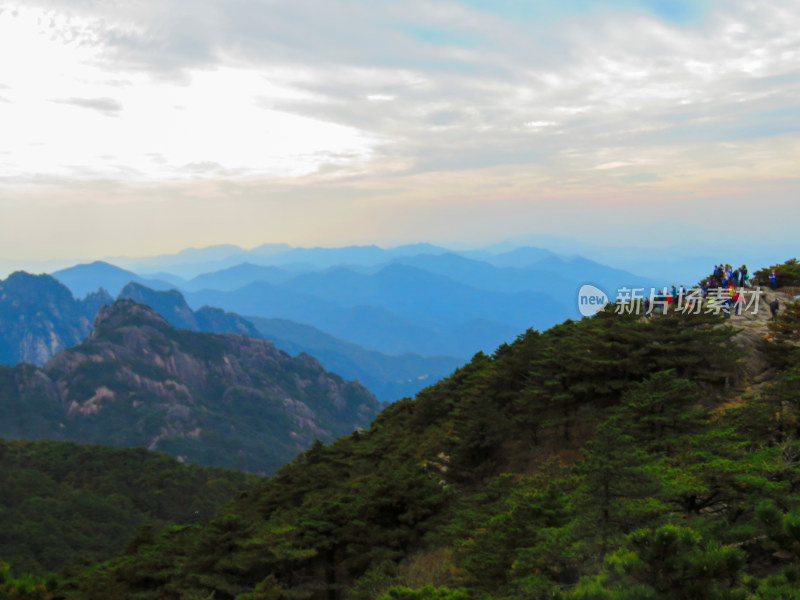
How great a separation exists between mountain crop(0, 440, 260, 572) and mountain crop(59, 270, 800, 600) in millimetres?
43946

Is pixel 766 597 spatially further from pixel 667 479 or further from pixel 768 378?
pixel 768 378

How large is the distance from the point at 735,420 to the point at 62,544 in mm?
76750

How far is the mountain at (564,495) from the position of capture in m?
9.69

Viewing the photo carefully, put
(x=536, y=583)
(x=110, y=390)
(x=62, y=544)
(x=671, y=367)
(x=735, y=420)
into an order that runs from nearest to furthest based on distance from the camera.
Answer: (x=536, y=583)
(x=735, y=420)
(x=671, y=367)
(x=62, y=544)
(x=110, y=390)

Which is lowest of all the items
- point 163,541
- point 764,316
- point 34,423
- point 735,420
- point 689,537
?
point 34,423

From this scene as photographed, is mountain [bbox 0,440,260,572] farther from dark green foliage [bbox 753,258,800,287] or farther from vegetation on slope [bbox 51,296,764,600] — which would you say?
dark green foliage [bbox 753,258,800,287]

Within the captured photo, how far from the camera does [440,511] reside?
18703 millimetres

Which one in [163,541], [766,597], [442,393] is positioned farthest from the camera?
[442,393]

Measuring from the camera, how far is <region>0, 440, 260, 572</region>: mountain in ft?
208

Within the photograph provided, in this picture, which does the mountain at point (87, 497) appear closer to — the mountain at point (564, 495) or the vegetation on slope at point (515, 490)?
the vegetation on slope at point (515, 490)

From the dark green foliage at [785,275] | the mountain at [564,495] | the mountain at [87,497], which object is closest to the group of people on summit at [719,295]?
the mountain at [564,495]

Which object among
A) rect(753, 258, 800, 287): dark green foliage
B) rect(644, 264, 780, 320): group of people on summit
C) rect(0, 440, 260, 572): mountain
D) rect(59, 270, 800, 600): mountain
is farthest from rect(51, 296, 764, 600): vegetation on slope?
rect(0, 440, 260, 572): mountain

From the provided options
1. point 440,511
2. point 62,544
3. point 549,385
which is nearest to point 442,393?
point 549,385

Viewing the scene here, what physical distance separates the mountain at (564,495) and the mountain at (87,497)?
144 feet
